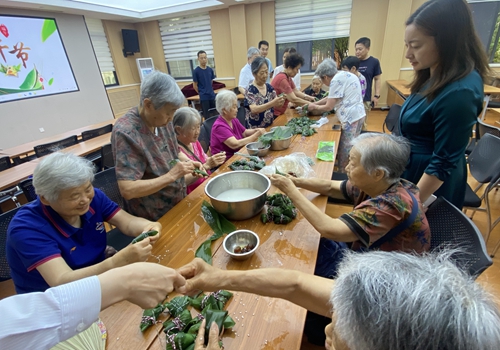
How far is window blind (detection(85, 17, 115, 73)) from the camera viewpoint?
7.72m

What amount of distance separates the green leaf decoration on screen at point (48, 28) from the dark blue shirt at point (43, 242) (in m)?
7.27

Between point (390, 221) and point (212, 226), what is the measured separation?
0.89m

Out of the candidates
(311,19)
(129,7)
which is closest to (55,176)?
(311,19)

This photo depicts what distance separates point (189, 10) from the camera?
745 cm

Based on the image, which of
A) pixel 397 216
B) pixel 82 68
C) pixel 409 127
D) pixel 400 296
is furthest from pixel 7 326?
pixel 82 68

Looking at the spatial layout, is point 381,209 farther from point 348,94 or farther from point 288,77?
point 288,77

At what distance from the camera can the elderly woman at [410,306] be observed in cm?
45

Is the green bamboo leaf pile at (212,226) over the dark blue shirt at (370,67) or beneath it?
beneath

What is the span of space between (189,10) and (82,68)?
360 cm

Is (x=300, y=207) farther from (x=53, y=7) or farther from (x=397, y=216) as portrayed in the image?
(x=53, y=7)

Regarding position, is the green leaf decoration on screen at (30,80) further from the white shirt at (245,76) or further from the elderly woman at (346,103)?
the elderly woman at (346,103)

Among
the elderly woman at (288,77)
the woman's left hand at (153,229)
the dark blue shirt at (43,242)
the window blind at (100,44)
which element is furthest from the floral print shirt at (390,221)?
the window blind at (100,44)

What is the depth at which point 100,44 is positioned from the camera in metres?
8.10

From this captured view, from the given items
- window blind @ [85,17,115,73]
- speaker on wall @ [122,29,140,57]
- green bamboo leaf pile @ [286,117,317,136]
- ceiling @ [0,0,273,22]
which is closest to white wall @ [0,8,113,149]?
ceiling @ [0,0,273,22]
